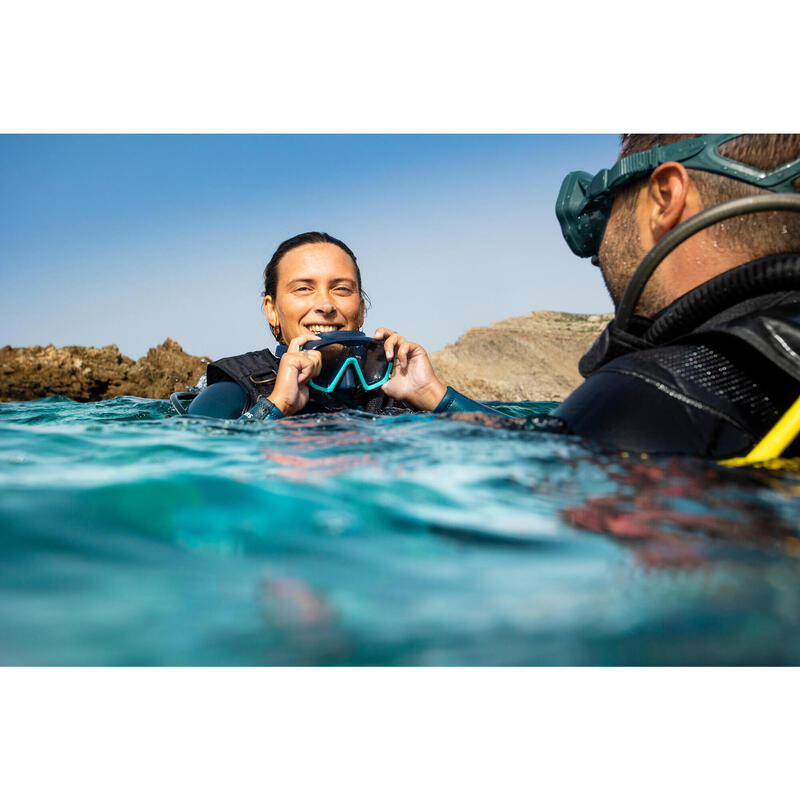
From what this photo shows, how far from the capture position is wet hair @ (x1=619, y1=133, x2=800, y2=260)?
2.21 meters

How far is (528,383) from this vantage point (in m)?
15.7

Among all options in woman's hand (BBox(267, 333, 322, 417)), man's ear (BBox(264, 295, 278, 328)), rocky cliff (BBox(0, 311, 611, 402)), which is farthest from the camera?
rocky cliff (BBox(0, 311, 611, 402))

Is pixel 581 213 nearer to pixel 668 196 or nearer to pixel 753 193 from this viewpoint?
pixel 668 196

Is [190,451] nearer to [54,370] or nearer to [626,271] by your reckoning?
[626,271]

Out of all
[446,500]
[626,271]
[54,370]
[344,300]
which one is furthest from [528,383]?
[446,500]

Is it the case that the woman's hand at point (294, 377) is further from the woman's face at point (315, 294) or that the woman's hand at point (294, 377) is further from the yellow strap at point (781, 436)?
the yellow strap at point (781, 436)

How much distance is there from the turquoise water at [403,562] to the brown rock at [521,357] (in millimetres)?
12764

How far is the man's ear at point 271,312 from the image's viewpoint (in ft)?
15.2

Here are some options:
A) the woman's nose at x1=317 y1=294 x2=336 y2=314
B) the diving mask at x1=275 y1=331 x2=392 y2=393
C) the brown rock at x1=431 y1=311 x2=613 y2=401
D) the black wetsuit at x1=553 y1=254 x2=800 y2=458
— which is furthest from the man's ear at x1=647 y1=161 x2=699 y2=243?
the brown rock at x1=431 y1=311 x2=613 y2=401

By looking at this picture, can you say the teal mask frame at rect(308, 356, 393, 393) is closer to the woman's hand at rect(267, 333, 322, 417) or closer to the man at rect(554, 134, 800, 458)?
the woman's hand at rect(267, 333, 322, 417)

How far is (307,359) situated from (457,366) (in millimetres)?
12721

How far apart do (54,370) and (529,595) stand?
11.0 meters

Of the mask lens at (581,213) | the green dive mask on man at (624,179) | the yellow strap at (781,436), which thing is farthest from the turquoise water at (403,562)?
the mask lens at (581,213)

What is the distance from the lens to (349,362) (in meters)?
3.78
